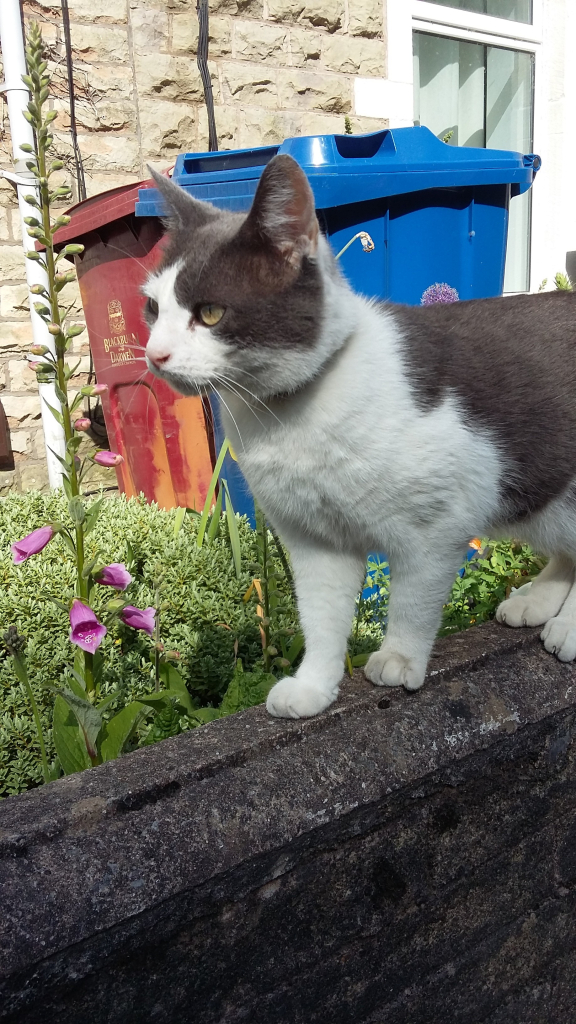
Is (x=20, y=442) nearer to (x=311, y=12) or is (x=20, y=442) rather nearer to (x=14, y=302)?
(x=14, y=302)

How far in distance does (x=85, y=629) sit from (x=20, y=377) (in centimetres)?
287

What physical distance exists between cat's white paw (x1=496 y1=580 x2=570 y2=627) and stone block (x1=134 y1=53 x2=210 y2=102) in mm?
3320

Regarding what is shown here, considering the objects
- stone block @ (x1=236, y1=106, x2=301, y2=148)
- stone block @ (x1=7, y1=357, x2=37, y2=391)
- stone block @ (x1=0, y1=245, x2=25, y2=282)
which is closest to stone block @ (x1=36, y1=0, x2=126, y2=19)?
stone block @ (x1=236, y1=106, x2=301, y2=148)

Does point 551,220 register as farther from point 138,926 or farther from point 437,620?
point 138,926

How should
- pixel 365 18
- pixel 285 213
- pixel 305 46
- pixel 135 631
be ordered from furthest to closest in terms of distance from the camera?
1. pixel 365 18
2. pixel 305 46
3. pixel 135 631
4. pixel 285 213

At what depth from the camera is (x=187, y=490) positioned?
3113mm

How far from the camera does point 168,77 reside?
392 centimetres

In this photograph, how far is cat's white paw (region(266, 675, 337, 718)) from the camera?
1358 millimetres

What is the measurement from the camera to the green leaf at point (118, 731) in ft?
4.81

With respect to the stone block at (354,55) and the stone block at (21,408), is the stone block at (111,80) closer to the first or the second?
the stone block at (354,55)

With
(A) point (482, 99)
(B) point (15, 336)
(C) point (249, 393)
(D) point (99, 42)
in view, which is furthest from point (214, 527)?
(A) point (482, 99)

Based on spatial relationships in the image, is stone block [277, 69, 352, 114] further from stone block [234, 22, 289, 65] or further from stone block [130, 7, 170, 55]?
stone block [130, 7, 170, 55]

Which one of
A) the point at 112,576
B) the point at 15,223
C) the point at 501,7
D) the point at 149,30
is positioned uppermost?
the point at 501,7

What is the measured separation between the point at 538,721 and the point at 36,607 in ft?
4.36
